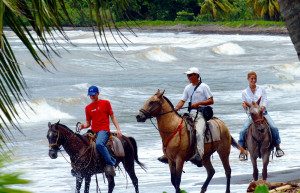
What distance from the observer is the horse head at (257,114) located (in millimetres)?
10883

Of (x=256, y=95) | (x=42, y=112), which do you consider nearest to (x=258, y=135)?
(x=256, y=95)

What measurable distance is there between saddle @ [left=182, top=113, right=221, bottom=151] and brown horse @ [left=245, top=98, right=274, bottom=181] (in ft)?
2.09

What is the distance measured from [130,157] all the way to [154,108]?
4.36ft

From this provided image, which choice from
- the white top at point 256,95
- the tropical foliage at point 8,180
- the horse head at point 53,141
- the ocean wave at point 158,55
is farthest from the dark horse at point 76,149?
the ocean wave at point 158,55

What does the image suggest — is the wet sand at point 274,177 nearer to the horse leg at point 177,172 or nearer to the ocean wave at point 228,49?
the horse leg at point 177,172

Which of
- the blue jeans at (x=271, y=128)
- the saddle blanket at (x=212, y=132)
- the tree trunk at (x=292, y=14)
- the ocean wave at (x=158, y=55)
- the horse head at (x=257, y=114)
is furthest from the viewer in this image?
the ocean wave at (x=158, y=55)

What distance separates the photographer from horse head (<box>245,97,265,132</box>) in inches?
428

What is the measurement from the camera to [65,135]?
10.3m

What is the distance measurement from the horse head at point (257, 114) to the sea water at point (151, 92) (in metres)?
1.26

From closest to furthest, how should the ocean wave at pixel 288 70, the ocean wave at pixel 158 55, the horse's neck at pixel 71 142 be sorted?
the horse's neck at pixel 71 142 → the ocean wave at pixel 288 70 → the ocean wave at pixel 158 55

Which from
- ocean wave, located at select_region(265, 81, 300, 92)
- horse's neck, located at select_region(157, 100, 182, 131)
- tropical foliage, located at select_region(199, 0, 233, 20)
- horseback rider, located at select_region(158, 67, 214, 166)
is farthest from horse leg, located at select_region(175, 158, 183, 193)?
tropical foliage, located at select_region(199, 0, 233, 20)

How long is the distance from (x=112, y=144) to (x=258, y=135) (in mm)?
2535

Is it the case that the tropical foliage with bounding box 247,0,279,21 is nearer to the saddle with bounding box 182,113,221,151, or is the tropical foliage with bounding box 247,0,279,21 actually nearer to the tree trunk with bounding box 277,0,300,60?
the saddle with bounding box 182,113,221,151

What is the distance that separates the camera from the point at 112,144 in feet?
34.6
